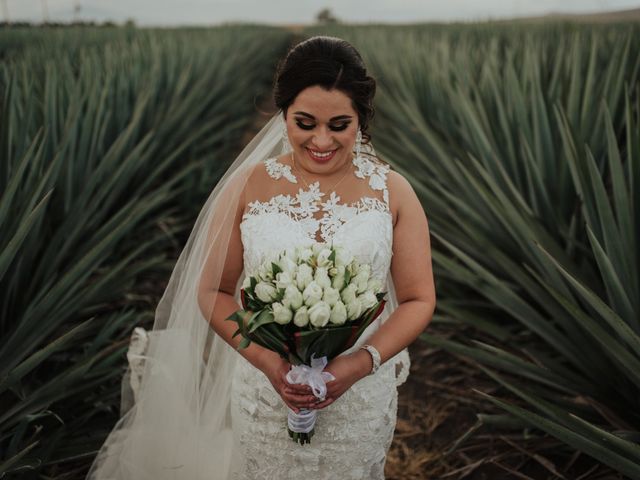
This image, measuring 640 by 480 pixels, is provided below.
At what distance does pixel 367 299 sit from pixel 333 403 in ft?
1.59

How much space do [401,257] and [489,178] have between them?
1.37m

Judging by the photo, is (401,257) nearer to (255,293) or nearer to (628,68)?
(255,293)

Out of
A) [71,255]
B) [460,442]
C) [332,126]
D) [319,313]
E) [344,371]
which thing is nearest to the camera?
[319,313]

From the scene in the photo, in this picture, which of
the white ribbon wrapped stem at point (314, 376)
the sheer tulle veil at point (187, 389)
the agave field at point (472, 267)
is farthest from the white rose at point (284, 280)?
the agave field at point (472, 267)

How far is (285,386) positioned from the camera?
4.47ft

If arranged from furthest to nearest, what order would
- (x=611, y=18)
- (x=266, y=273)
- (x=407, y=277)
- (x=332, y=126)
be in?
(x=611, y=18) → (x=407, y=277) → (x=332, y=126) → (x=266, y=273)

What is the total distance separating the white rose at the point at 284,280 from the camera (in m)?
1.22

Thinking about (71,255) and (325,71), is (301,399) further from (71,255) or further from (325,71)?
(71,255)

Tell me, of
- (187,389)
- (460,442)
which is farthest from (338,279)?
(460,442)

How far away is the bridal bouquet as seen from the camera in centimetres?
120

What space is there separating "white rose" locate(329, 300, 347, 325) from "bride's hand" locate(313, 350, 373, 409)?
210 mm

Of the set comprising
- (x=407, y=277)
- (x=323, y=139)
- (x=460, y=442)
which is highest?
(x=323, y=139)

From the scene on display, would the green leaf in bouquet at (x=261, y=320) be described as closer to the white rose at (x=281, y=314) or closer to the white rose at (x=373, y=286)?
the white rose at (x=281, y=314)

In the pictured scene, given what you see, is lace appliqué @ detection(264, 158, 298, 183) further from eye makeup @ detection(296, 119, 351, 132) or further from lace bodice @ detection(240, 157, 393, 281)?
eye makeup @ detection(296, 119, 351, 132)
